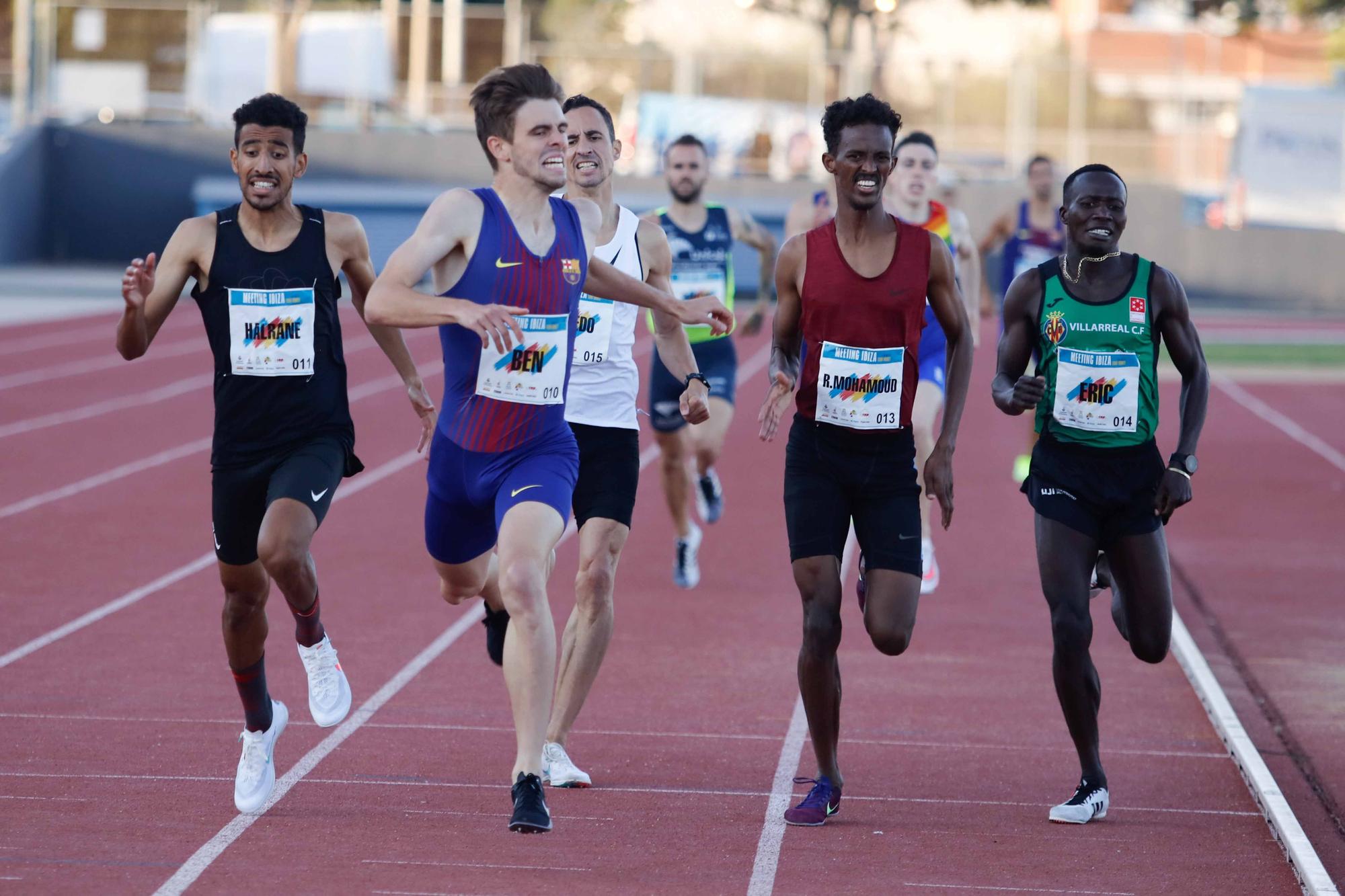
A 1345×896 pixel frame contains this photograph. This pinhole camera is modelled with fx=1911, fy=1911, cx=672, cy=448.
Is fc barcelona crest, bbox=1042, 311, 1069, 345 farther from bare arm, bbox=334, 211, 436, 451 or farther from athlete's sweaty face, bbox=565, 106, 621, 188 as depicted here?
bare arm, bbox=334, 211, 436, 451

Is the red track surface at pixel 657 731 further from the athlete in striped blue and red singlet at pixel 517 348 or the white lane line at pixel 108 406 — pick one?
the white lane line at pixel 108 406

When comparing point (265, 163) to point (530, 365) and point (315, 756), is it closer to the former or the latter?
point (530, 365)

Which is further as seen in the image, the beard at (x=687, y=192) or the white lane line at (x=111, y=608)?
the beard at (x=687, y=192)

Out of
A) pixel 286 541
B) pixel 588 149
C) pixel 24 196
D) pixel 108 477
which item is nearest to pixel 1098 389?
pixel 588 149

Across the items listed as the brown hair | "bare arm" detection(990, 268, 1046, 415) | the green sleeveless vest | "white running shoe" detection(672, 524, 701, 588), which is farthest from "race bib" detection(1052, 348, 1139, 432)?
"white running shoe" detection(672, 524, 701, 588)

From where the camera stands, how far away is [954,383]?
18.7 ft

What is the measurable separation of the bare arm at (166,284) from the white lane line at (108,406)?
8.69 m

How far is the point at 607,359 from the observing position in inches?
253

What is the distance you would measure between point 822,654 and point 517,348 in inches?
49.2

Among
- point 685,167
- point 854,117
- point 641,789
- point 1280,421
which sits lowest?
point 641,789

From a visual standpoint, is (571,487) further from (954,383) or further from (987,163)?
(987,163)

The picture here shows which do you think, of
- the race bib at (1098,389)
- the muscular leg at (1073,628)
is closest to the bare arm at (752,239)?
the race bib at (1098,389)

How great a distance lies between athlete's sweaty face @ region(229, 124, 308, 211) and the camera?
5.48 meters

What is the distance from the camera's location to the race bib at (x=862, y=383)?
5.54m
